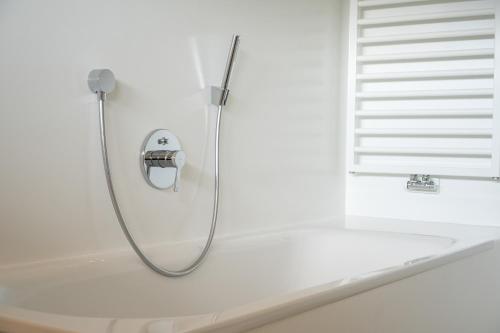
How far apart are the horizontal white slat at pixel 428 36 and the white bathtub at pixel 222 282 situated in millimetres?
861

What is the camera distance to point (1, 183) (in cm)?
138

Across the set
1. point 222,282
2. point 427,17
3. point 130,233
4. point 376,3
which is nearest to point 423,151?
point 427,17

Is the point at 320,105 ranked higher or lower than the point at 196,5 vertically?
lower

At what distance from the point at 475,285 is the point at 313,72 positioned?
1.10 meters

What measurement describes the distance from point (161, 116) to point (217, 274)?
53 cm

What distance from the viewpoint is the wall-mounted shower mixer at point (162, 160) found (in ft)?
5.60

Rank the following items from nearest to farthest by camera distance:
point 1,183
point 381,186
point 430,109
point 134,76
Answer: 1. point 1,183
2. point 134,76
3. point 430,109
4. point 381,186

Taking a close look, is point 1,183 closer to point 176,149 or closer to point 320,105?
point 176,149

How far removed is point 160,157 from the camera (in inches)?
67.7

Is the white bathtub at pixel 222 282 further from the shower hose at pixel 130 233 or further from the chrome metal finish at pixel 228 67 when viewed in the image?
the chrome metal finish at pixel 228 67

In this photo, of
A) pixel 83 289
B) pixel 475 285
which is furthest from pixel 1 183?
pixel 475 285

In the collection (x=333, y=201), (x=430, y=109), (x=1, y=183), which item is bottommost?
(x=333, y=201)

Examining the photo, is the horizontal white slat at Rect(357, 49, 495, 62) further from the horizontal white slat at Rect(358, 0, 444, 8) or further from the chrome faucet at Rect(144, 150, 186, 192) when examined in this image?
the chrome faucet at Rect(144, 150, 186, 192)

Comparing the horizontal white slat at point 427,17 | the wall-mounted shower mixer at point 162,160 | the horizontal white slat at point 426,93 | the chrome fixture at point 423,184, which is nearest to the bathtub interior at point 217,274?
the wall-mounted shower mixer at point 162,160
